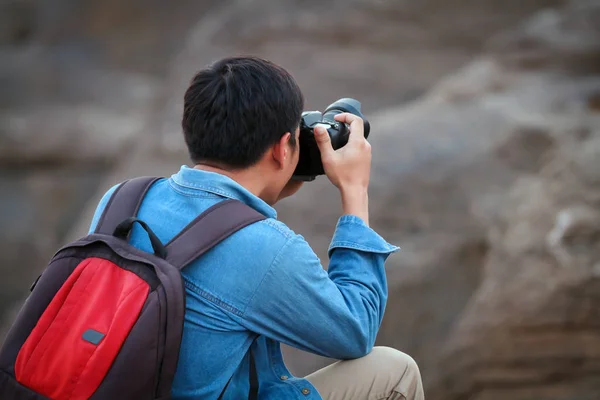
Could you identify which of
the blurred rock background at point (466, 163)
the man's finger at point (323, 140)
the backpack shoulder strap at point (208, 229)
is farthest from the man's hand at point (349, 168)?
the blurred rock background at point (466, 163)

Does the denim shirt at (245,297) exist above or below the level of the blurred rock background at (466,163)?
below

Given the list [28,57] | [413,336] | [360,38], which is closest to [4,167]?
[28,57]

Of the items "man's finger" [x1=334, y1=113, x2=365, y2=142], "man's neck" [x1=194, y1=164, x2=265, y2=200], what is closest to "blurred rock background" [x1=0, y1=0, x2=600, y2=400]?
"man's finger" [x1=334, y1=113, x2=365, y2=142]

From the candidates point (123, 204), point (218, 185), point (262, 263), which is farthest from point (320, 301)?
point (123, 204)

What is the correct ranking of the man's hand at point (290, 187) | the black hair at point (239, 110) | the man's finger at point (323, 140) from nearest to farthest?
the black hair at point (239, 110)
the man's finger at point (323, 140)
the man's hand at point (290, 187)

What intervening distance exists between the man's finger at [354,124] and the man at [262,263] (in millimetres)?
42

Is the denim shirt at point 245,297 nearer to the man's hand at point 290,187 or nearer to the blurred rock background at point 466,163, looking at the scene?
the man's hand at point 290,187

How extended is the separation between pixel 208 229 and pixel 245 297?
0.12 m

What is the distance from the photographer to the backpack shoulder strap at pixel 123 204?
121cm

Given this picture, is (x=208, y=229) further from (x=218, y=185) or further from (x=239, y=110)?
(x=239, y=110)

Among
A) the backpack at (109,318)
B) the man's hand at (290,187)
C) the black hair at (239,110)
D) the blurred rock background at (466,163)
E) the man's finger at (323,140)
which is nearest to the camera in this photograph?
the backpack at (109,318)

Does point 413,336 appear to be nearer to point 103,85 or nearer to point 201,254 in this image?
point 201,254

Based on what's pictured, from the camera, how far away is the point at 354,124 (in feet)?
4.60

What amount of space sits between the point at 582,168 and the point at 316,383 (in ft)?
4.96
